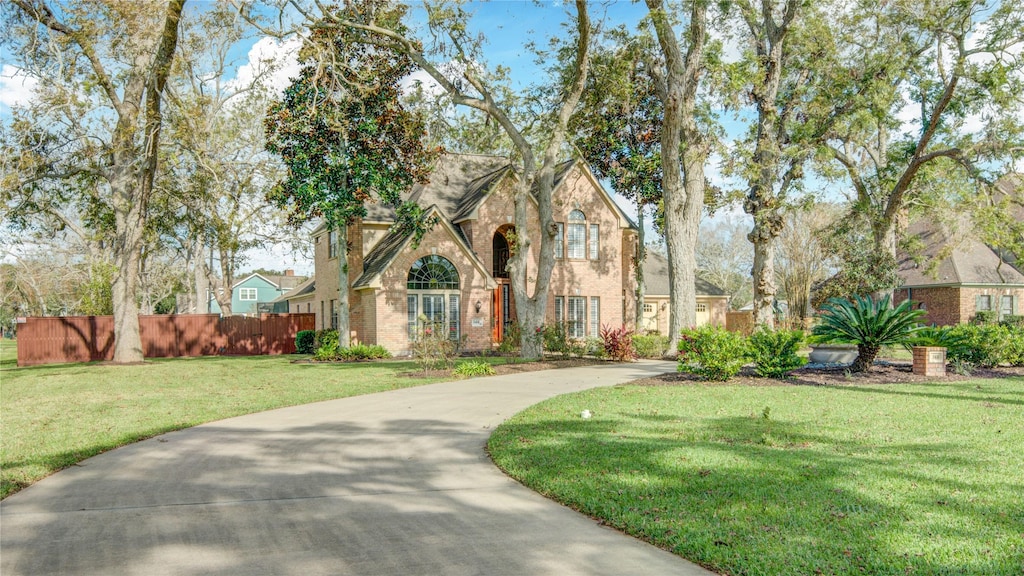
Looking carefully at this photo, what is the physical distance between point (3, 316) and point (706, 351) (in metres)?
88.3

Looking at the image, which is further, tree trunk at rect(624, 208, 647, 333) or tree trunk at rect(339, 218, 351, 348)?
tree trunk at rect(624, 208, 647, 333)

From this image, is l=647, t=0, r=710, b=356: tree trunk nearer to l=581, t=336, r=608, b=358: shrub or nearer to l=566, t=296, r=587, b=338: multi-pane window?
l=581, t=336, r=608, b=358: shrub

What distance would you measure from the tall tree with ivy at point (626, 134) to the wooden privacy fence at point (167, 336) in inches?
643

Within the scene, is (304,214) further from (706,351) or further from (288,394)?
(706,351)

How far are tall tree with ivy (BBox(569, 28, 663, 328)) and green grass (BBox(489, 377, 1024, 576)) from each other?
16.2m

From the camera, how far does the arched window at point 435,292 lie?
2602 centimetres

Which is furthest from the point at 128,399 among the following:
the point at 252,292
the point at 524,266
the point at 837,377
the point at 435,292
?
the point at 252,292

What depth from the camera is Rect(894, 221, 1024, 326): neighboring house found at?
111 feet

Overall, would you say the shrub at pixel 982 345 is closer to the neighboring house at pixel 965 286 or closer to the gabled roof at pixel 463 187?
the gabled roof at pixel 463 187

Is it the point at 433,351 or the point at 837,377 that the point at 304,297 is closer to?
the point at 433,351

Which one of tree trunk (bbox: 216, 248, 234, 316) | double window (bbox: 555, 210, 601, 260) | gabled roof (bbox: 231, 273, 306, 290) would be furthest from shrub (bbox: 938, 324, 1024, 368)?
gabled roof (bbox: 231, 273, 306, 290)

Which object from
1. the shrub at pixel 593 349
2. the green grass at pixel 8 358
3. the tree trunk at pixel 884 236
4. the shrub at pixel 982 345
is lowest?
the green grass at pixel 8 358

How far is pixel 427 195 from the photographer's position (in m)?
29.5

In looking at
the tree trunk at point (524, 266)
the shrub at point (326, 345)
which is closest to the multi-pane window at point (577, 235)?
the tree trunk at point (524, 266)
